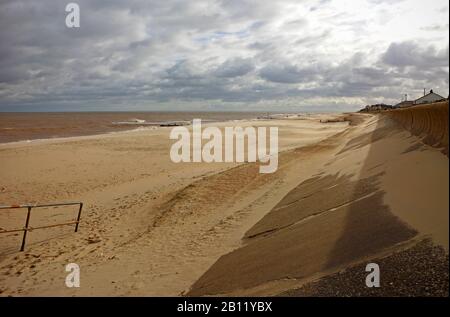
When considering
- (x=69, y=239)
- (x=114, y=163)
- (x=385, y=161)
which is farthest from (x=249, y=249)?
(x=114, y=163)

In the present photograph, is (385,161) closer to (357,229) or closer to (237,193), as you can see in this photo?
(357,229)

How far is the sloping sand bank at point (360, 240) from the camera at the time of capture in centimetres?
390

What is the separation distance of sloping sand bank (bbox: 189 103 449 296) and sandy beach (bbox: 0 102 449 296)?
0.06 ft

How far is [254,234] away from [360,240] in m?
2.85

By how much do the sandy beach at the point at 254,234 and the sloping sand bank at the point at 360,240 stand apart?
18 millimetres

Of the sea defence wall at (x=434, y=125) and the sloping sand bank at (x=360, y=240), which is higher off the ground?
the sea defence wall at (x=434, y=125)

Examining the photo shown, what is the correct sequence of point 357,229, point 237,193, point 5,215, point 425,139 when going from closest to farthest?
point 357,229, point 425,139, point 5,215, point 237,193

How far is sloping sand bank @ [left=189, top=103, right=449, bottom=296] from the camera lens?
153 inches

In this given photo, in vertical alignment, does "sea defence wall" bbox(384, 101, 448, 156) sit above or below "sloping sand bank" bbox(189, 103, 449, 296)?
above

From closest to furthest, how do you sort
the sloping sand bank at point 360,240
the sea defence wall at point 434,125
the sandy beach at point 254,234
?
the sloping sand bank at point 360,240 → the sandy beach at point 254,234 → the sea defence wall at point 434,125

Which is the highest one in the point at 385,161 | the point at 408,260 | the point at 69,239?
the point at 385,161

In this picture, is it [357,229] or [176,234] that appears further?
[176,234]

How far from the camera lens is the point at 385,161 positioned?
27.0ft

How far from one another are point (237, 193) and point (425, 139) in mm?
5419
